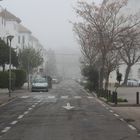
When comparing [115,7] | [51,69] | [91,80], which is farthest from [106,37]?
[51,69]

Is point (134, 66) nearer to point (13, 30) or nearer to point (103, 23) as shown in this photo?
point (13, 30)

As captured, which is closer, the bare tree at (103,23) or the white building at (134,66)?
the bare tree at (103,23)

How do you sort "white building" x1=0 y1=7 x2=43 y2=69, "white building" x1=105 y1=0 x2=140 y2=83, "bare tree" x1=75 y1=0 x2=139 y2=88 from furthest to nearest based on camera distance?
"white building" x1=105 y1=0 x2=140 y2=83 → "white building" x1=0 y1=7 x2=43 y2=69 → "bare tree" x1=75 y1=0 x2=139 y2=88

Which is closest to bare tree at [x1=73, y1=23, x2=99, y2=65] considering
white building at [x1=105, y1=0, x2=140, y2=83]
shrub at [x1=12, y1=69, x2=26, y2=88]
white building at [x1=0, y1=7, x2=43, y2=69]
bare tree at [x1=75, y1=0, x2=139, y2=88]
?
bare tree at [x1=75, y1=0, x2=139, y2=88]

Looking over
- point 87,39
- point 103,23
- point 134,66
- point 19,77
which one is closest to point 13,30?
point 134,66

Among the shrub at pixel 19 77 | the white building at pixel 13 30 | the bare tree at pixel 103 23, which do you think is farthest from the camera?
the white building at pixel 13 30

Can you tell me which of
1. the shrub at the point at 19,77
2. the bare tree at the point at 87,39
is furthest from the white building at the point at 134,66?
A: the shrub at the point at 19,77

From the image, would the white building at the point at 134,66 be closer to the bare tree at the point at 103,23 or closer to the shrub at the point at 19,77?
the shrub at the point at 19,77

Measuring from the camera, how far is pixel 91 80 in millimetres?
59562

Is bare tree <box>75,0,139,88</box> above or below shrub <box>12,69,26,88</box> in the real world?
above

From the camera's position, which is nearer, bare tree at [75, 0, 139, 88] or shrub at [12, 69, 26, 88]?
bare tree at [75, 0, 139, 88]

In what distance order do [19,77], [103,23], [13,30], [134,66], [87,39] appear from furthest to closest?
[134,66], [13,30], [19,77], [87,39], [103,23]

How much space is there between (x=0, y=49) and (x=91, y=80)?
11850mm

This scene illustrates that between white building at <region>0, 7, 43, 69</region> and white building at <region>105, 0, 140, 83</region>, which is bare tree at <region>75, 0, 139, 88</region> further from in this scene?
white building at <region>105, 0, 140, 83</region>
